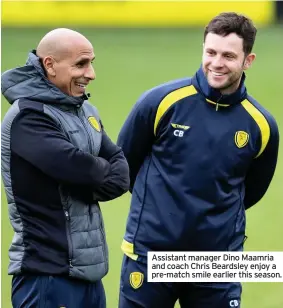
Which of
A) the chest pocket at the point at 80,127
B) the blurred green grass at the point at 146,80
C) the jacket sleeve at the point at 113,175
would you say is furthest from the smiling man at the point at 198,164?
the blurred green grass at the point at 146,80

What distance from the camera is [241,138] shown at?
4.95m

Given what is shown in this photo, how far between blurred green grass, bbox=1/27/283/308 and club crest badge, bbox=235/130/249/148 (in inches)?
78.3

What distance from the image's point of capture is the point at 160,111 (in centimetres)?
496

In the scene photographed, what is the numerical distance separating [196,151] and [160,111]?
0.88 ft

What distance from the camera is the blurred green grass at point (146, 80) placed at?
24.0 ft

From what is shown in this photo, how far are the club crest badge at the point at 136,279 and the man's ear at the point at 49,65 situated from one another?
1116 millimetres

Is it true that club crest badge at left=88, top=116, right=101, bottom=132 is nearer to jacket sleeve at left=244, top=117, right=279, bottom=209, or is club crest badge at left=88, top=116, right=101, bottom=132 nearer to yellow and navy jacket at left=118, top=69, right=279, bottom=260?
yellow and navy jacket at left=118, top=69, right=279, bottom=260

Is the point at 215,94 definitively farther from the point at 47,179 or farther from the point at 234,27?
the point at 47,179

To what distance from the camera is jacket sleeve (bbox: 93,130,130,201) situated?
457 cm

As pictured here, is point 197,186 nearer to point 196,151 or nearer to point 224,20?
point 196,151

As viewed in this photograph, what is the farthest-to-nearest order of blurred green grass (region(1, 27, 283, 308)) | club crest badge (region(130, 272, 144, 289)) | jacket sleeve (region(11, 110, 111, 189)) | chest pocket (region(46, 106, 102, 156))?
blurred green grass (region(1, 27, 283, 308)) → club crest badge (region(130, 272, 144, 289)) → chest pocket (region(46, 106, 102, 156)) → jacket sleeve (region(11, 110, 111, 189))

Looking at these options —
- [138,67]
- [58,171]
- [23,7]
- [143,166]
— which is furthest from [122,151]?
[23,7]

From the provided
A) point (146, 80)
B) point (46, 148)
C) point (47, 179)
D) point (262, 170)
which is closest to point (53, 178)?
point (47, 179)
